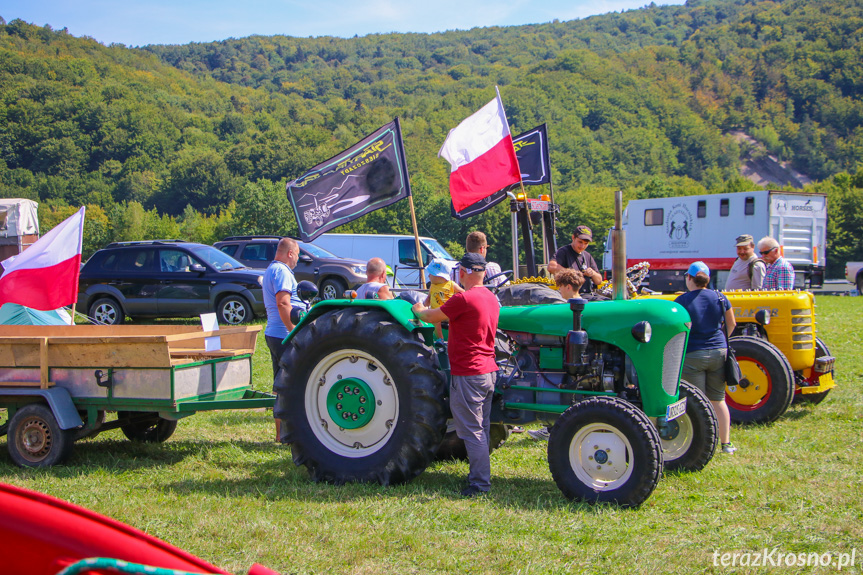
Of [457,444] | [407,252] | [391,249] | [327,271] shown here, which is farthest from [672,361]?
[391,249]

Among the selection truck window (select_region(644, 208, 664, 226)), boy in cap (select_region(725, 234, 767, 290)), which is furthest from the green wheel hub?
truck window (select_region(644, 208, 664, 226))

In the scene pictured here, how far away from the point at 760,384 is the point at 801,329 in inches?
33.3

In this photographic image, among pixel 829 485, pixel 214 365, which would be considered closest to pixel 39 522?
pixel 214 365

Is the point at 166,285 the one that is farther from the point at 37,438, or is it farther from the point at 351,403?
the point at 351,403

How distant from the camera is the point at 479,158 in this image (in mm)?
8430

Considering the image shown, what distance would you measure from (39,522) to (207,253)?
42.2 feet

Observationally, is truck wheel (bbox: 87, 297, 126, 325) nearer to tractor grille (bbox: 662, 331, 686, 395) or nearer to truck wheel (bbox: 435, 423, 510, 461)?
truck wheel (bbox: 435, 423, 510, 461)

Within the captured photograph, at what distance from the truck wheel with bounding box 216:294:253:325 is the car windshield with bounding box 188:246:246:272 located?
0.65 meters

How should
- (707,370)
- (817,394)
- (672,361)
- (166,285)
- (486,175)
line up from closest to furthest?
1. (672,361)
2. (707,370)
3. (817,394)
4. (486,175)
5. (166,285)

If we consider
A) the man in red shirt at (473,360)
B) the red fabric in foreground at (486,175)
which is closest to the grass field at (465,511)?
the man in red shirt at (473,360)

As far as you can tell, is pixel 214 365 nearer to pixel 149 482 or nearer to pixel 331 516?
pixel 149 482

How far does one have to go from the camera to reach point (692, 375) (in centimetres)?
582

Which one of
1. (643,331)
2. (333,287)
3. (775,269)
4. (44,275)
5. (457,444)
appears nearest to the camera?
(643,331)

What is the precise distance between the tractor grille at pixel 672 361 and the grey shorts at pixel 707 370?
40.2 inches
